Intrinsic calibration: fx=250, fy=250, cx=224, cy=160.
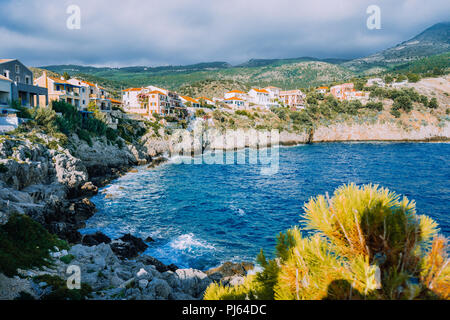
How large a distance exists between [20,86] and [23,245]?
3257cm

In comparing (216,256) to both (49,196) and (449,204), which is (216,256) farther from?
(449,204)

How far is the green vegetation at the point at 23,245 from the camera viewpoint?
9.44 meters

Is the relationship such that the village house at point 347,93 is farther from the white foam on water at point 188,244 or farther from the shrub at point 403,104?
the white foam on water at point 188,244

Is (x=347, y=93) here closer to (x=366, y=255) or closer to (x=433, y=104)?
(x=433, y=104)

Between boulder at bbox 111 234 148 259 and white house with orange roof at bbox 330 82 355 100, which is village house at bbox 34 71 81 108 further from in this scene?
white house with orange roof at bbox 330 82 355 100

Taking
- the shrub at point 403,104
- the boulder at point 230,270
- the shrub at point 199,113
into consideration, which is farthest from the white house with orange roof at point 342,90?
the boulder at point 230,270

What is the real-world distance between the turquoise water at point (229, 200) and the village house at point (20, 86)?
684 inches

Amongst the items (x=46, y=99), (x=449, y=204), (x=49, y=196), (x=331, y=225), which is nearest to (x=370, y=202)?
(x=331, y=225)

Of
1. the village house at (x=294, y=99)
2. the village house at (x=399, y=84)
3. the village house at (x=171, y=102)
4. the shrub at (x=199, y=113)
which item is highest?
the village house at (x=399, y=84)

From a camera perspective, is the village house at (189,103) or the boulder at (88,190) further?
the village house at (189,103)

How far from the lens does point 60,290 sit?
8.61 meters

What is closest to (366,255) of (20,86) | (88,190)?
(88,190)

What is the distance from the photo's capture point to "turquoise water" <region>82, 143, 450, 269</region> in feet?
64.7

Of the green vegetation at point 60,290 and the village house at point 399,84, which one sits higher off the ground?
the village house at point 399,84
